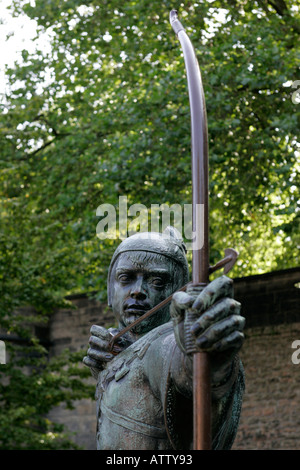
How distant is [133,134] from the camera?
547 inches

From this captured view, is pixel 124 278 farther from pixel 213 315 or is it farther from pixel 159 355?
pixel 213 315

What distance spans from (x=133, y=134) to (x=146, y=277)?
10.4 m

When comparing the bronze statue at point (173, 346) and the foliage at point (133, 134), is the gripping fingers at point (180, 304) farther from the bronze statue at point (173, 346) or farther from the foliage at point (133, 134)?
the foliage at point (133, 134)

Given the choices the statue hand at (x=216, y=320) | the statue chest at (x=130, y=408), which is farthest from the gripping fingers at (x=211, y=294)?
the statue chest at (x=130, y=408)

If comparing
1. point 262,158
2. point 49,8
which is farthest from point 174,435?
point 49,8

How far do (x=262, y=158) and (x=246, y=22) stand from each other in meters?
2.36

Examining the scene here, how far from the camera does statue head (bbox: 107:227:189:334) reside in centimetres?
363

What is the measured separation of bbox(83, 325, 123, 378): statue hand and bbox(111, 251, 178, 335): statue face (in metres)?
0.09

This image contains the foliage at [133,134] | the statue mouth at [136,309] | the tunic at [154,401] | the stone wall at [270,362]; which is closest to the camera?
the tunic at [154,401]

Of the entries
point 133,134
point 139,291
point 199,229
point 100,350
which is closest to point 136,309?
point 139,291

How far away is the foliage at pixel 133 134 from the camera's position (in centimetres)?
1322

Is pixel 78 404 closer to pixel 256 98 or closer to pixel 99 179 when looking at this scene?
pixel 99 179

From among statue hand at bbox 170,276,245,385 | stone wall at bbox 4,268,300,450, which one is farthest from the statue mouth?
stone wall at bbox 4,268,300,450

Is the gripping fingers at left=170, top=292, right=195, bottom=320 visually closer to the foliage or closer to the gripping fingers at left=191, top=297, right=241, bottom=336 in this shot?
the gripping fingers at left=191, top=297, right=241, bottom=336
